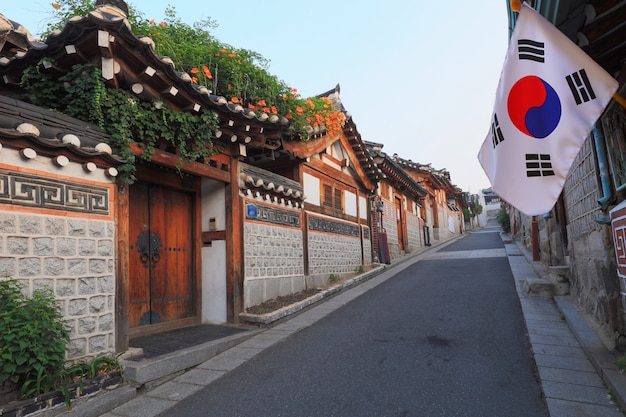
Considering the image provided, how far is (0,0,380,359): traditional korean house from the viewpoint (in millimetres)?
3898

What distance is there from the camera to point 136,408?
12.3ft

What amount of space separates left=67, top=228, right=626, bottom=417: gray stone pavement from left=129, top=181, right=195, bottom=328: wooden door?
157 cm

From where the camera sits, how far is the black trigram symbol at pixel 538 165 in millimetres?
2148

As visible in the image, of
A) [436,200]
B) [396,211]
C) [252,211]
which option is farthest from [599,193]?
[436,200]

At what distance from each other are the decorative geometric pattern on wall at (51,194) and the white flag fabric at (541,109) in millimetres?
4326

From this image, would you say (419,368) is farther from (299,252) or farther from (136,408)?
(299,252)

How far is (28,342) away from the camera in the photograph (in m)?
3.14

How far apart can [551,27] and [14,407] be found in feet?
16.2

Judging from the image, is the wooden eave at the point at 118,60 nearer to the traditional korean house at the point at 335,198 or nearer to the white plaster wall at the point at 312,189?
the traditional korean house at the point at 335,198

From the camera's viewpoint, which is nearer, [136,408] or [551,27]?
[551,27]

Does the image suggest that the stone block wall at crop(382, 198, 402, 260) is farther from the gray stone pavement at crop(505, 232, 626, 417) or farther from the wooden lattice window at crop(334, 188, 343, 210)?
the gray stone pavement at crop(505, 232, 626, 417)

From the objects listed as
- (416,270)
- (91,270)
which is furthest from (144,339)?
(416,270)

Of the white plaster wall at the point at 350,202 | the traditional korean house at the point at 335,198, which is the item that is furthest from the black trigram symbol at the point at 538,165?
the white plaster wall at the point at 350,202

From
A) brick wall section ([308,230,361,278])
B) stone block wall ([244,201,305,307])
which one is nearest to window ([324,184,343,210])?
brick wall section ([308,230,361,278])
